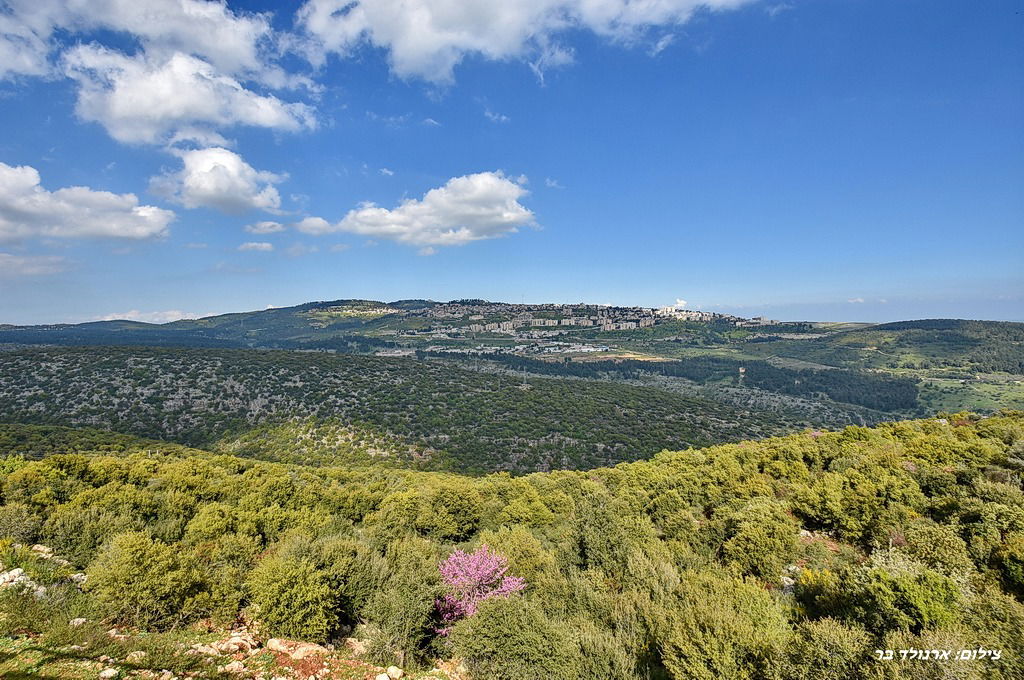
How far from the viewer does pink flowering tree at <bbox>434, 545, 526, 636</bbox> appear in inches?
626

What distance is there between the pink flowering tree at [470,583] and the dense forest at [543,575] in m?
0.10

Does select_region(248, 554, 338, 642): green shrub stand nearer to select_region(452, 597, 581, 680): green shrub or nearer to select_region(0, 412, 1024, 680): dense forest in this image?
select_region(0, 412, 1024, 680): dense forest

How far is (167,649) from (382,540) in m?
12.9

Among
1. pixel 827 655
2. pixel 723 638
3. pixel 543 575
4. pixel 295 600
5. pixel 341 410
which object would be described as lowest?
pixel 341 410

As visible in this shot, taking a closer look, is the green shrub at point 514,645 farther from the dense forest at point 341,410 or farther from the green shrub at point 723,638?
the dense forest at point 341,410

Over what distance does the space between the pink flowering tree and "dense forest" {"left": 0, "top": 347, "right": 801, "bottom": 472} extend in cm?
6299

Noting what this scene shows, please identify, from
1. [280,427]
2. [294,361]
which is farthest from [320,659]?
[294,361]

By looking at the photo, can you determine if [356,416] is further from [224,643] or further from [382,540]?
[224,643]

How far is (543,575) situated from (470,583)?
3.51 metres

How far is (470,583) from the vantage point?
16.8m

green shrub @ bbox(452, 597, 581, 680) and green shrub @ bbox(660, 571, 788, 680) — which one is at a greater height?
green shrub @ bbox(660, 571, 788, 680)

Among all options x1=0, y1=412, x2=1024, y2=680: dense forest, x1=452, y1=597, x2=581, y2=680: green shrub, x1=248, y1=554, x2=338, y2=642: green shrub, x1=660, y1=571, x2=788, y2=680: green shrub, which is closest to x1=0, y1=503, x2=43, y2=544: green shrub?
x1=0, y1=412, x2=1024, y2=680: dense forest

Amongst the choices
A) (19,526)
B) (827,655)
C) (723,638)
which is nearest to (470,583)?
(723,638)

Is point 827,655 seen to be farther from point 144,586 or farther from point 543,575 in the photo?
point 144,586
